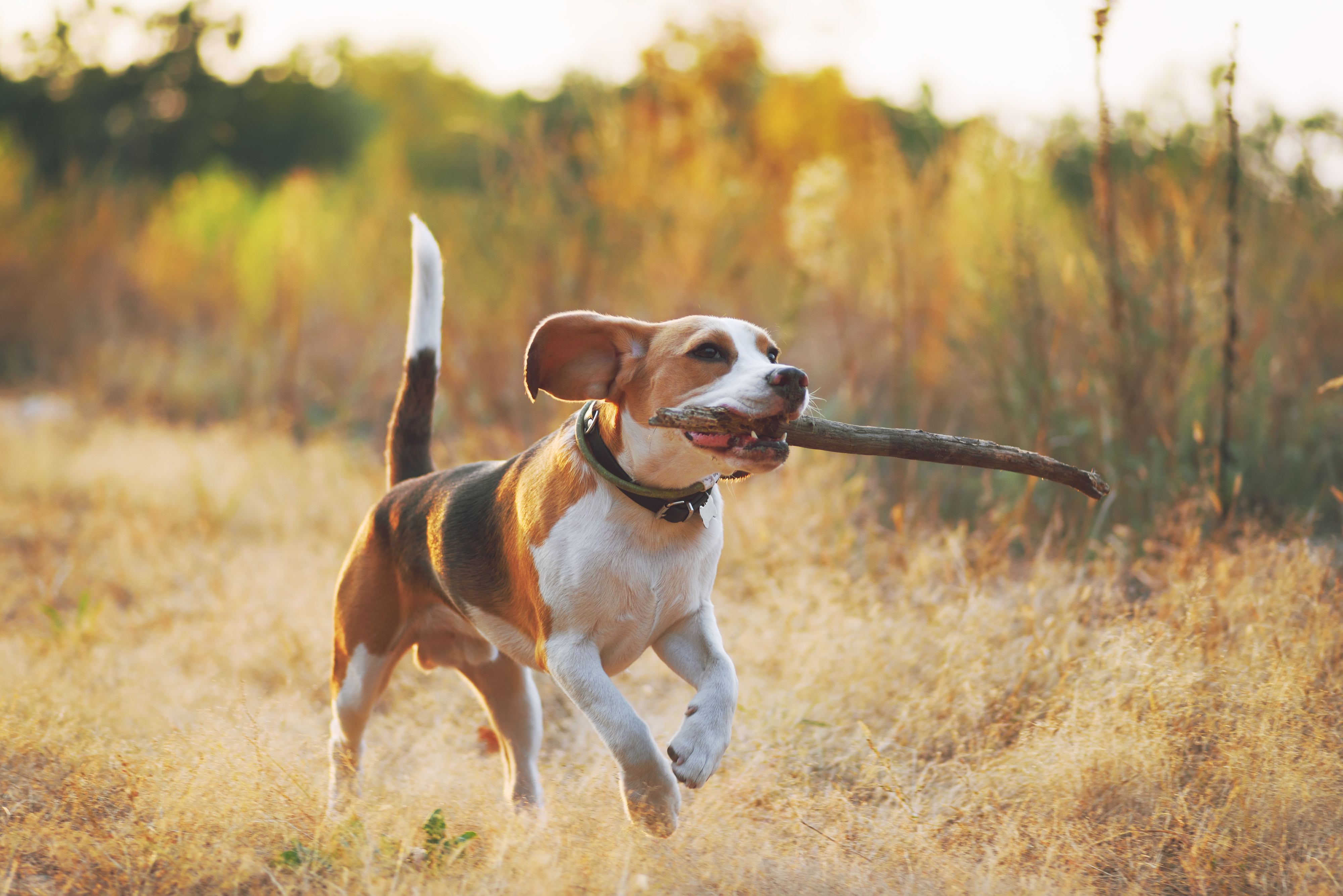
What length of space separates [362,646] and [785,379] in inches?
66.7

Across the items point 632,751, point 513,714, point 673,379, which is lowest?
point 513,714

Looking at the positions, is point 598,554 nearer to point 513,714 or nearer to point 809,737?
point 513,714

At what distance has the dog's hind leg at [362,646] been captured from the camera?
3561 mm

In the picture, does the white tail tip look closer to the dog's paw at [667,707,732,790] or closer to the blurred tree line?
the dog's paw at [667,707,732,790]

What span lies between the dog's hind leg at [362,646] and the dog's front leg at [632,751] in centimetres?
95

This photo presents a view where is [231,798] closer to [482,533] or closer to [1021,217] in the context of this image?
[482,533]

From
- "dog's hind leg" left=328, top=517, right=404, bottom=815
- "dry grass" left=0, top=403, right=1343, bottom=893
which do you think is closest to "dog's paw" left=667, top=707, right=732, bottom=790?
"dry grass" left=0, top=403, right=1343, bottom=893

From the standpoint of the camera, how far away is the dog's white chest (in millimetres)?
2883

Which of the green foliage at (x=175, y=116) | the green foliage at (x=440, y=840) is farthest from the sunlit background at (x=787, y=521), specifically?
the green foliage at (x=175, y=116)

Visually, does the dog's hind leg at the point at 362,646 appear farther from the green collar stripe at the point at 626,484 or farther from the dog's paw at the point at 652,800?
the dog's paw at the point at 652,800

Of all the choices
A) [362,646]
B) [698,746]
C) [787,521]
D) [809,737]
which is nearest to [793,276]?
[787,521]

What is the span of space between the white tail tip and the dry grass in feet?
4.43

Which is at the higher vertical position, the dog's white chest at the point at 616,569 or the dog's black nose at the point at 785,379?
the dog's black nose at the point at 785,379

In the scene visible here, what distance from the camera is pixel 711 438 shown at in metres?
2.78
